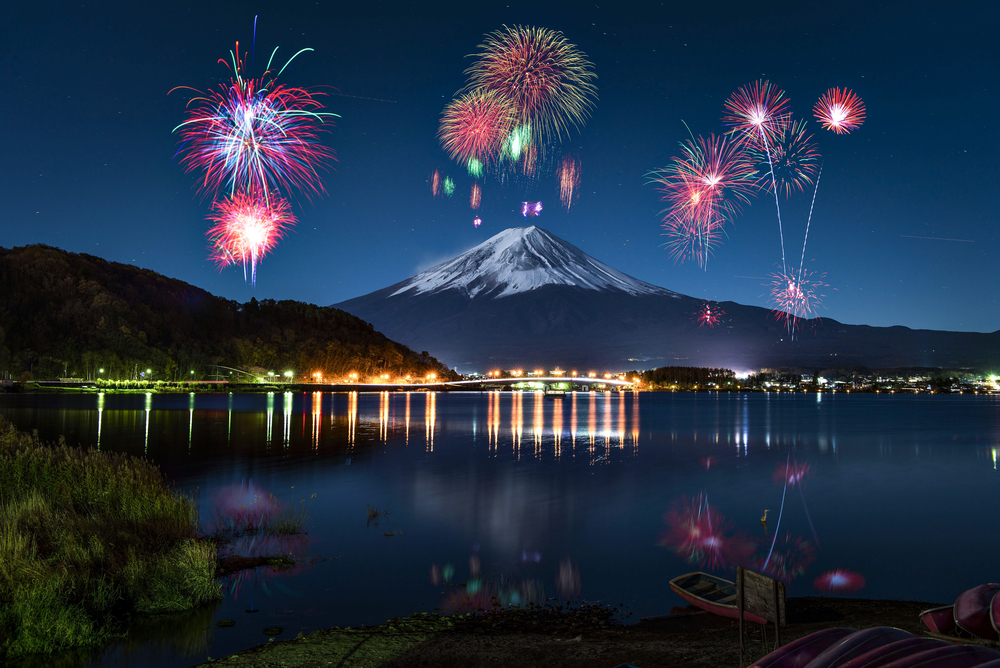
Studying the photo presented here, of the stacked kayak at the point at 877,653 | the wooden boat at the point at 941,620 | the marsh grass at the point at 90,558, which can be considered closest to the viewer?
the stacked kayak at the point at 877,653

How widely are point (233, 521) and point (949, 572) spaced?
54.1ft

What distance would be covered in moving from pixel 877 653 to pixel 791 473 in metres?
30.1

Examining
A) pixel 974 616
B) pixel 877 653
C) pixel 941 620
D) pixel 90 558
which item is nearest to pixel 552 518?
pixel 90 558

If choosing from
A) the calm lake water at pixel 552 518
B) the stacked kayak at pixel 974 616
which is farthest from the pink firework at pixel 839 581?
the stacked kayak at pixel 974 616

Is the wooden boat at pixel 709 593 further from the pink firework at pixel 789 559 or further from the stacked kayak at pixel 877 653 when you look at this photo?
the stacked kayak at pixel 877 653

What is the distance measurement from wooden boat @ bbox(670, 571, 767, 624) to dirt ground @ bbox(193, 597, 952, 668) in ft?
0.52

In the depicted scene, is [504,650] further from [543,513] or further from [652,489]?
[652,489]

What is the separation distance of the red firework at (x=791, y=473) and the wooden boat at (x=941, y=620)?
21050 mm

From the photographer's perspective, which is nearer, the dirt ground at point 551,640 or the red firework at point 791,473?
the dirt ground at point 551,640

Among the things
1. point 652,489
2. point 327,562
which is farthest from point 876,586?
point 652,489

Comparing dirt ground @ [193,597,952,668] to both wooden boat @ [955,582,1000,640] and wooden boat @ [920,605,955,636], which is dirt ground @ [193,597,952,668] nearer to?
wooden boat @ [920,605,955,636]

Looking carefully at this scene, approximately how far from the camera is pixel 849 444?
156ft

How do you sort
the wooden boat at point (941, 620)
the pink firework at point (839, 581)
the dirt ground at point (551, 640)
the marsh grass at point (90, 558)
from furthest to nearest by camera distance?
the pink firework at point (839, 581) < the marsh grass at point (90, 558) < the dirt ground at point (551, 640) < the wooden boat at point (941, 620)

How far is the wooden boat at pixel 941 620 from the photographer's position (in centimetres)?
714
